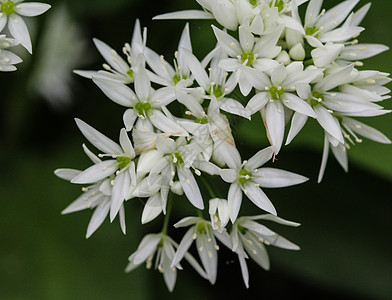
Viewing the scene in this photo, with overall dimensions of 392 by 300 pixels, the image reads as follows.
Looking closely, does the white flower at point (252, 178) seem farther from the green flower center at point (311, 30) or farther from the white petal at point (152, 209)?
the green flower center at point (311, 30)

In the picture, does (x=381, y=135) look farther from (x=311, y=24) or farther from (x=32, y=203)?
(x=32, y=203)

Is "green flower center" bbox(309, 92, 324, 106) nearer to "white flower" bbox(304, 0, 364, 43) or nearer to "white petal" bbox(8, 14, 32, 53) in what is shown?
"white flower" bbox(304, 0, 364, 43)

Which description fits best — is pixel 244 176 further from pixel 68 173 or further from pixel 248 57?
pixel 68 173

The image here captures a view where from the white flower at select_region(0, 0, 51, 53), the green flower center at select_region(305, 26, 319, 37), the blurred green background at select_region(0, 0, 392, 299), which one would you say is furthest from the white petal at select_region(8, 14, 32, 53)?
the green flower center at select_region(305, 26, 319, 37)

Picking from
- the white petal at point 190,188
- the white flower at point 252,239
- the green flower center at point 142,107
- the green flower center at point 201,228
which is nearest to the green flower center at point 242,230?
the white flower at point 252,239

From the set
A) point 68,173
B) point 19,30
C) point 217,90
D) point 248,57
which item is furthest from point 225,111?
point 19,30

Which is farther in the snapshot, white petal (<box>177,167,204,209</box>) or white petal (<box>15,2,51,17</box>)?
white petal (<box>15,2,51,17</box>)
